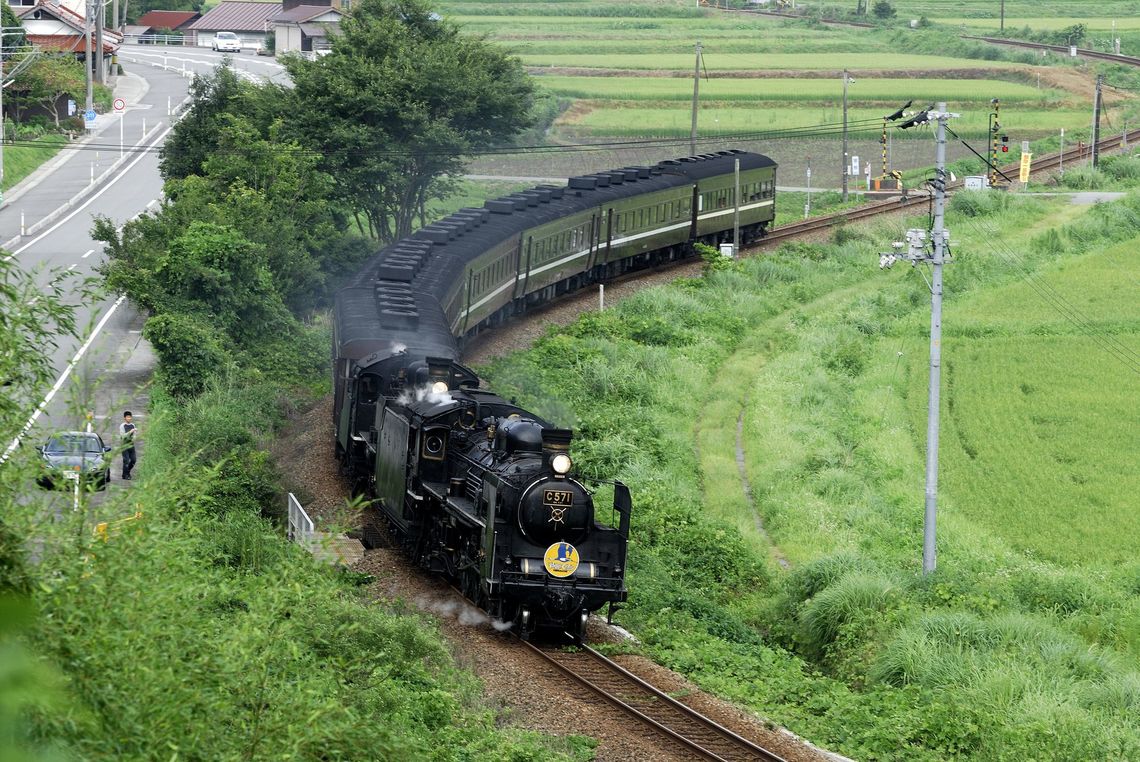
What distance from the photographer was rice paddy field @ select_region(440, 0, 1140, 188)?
85812 millimetres

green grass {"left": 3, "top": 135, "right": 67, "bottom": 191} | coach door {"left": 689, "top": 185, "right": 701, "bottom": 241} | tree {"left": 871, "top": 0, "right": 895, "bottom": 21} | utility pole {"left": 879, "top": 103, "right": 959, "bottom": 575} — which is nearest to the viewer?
utility pole {"left": 879, "top": 103, "right": 959, "bottom": 575}

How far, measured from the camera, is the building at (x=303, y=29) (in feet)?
309

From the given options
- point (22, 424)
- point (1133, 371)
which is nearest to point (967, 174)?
point (1133, 371)

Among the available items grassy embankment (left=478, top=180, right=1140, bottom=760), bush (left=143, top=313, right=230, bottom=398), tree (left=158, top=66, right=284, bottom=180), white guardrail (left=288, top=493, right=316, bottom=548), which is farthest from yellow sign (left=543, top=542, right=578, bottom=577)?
tree (left=158, top=66, right=284, bottom=180)

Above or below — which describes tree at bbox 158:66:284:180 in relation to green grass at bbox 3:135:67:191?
above

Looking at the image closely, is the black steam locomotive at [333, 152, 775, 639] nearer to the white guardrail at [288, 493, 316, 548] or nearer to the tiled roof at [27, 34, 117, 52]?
the white guardrail at [288, 493, 316, 548]

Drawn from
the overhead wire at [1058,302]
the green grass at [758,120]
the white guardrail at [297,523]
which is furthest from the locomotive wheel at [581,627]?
the green grass at [758,120]

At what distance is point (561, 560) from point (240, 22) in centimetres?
9946

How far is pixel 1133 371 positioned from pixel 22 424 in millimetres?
38178

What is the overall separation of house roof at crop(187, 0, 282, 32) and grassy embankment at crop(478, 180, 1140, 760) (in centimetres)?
6567

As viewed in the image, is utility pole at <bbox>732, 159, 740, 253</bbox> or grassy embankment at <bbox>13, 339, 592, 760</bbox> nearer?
grassy embankment at <bbox>13, 339, 592, 760</bbox>

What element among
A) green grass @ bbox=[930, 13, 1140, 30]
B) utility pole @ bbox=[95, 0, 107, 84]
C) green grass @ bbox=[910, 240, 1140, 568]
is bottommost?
green grass @ bbox=[910, 240, 1140, 568]

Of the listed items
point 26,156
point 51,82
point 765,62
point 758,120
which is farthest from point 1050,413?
point 765,62

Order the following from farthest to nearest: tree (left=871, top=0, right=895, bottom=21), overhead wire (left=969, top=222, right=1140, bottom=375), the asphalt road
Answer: tree (left=871, top=0, right=895, bottom=21), overhead wire (left=969, top=222, right=1140, bottom=375), the asphalt road
